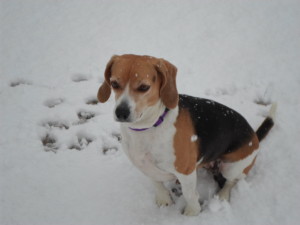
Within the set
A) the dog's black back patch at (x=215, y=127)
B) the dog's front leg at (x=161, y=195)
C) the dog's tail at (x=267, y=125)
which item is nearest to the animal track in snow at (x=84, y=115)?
the dog's front leg at (x=161, y=195)

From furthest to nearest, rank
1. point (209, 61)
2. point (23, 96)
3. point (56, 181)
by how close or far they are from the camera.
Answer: point (209, 61) → point (23, 96) → point (56, 181)

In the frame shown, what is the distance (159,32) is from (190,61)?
1.33m

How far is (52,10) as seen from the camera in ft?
23.7

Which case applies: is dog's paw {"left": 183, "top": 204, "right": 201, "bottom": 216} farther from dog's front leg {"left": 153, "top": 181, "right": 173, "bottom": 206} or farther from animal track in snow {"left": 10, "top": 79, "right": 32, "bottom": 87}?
animal track in snow {"left": 10, "top": 79, "right": 32, "bottom": 87}

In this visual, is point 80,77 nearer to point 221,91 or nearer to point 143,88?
point 221,91

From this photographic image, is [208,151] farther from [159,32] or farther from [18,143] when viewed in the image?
[159,32]

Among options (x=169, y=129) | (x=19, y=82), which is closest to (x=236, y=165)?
(x=169, y=129)

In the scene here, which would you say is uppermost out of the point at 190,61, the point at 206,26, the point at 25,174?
the point at 206,26

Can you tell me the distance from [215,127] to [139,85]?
1.02 meters

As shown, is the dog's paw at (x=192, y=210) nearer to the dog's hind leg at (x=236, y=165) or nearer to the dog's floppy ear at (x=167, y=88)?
the dog's hind leg at (x=236, y=165)

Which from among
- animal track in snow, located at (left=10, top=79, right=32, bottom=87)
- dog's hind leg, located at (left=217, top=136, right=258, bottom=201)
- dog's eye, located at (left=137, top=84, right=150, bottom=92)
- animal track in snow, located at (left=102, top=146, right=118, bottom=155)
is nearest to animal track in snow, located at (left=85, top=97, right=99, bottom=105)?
animal track in snow, located at (left=102, top=146, right=118, bottom=155)

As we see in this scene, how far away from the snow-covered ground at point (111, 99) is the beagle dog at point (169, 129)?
0.36m

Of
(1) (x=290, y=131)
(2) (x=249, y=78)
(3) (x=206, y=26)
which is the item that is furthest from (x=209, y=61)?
(1) (x=290, y=131)

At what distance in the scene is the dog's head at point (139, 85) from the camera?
2.20m
